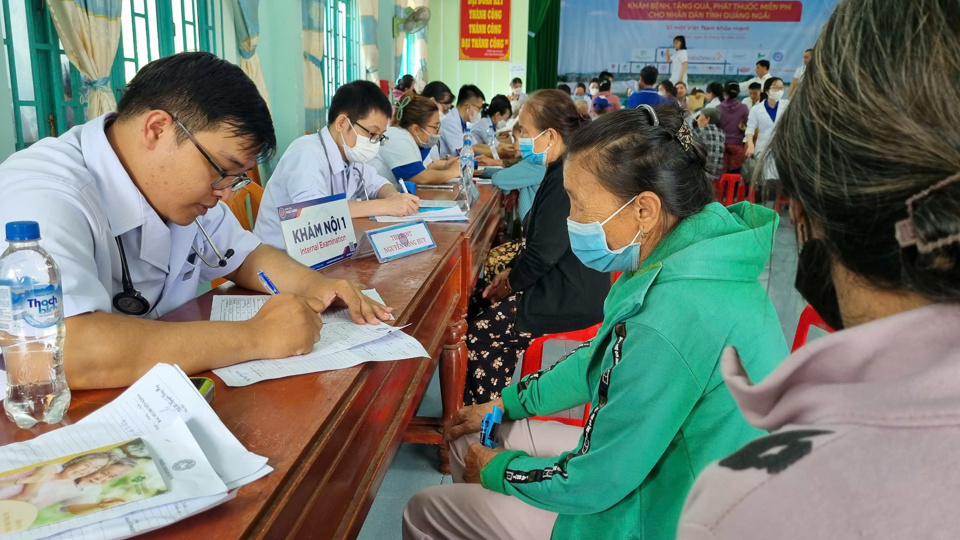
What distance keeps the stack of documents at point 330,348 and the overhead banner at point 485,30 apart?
394 inches

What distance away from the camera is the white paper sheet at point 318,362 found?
0.99 metres

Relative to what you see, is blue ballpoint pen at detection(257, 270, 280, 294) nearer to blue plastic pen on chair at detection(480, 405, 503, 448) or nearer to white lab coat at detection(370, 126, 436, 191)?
blue plastic pen on chair at detection(480, 405, 503, 448)

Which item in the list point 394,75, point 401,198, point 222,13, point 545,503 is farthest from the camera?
point 394,75

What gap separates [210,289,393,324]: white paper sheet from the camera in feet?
4.21

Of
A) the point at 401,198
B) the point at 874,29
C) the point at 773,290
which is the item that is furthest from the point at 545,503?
the point at 773,290

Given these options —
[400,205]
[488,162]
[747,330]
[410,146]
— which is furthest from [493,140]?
[747,330]

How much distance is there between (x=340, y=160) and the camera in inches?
102

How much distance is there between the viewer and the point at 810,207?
0.52 meters

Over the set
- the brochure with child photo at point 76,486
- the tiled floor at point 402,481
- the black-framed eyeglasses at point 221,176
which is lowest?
the tiled floor at point 402,481

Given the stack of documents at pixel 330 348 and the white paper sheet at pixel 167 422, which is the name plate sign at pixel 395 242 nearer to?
the stack of documents at pixel 330 348

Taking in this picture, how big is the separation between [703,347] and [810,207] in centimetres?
47

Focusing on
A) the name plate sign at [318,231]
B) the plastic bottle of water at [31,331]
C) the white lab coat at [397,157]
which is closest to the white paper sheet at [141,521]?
the plastic bottle of water at [31,331]

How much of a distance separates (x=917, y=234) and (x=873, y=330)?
0.07 meters

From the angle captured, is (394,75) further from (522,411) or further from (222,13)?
(522,411)
